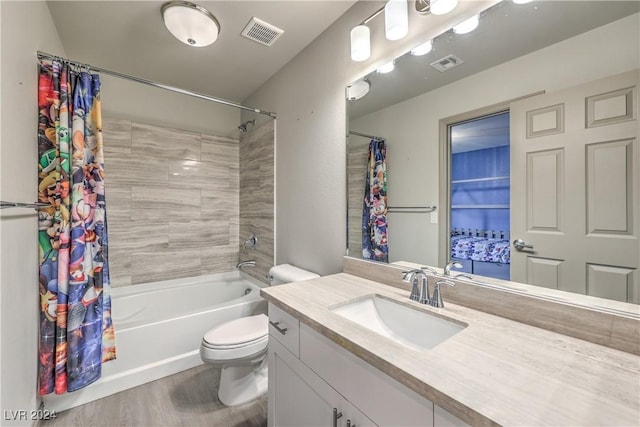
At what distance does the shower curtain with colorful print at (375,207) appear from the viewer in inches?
56.8

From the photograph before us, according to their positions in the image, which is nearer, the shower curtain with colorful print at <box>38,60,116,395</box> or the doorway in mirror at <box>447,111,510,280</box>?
the doorway in mirror at <box>447,111,510,280</box>

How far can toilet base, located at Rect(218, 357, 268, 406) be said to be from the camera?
160 centimetres

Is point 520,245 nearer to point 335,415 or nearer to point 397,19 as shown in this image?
point 335,415

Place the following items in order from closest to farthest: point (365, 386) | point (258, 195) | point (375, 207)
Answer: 1. point (365, 386)
2. point (375, 207)
3. point (258, 195)

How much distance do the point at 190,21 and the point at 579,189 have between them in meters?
2.06

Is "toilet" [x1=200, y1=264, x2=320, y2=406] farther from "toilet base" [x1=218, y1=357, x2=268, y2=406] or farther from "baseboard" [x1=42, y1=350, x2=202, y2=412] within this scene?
"baseboard" [x1=42, y1=350, x2=202, y2=412]

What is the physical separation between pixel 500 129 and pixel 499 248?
46 centimetres

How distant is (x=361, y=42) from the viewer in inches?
54.7

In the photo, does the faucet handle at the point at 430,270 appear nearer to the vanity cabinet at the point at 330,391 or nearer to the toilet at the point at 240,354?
the vanity cabinet at the point at 330,391

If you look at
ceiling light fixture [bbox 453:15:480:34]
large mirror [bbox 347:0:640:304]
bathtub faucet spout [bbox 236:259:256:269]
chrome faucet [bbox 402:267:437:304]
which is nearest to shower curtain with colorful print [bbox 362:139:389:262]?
large mirror [bbox 347:0:640:304]

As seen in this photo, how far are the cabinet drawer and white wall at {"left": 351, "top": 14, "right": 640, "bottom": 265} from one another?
650 mm

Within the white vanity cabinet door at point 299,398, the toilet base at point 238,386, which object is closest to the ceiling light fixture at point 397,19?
the white vanity cabinet door at point 299,398

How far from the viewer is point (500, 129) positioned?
97 centimetres

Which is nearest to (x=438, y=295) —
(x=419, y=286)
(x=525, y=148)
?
(x=419, y=286)
